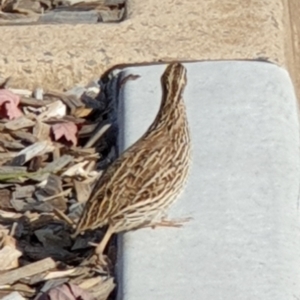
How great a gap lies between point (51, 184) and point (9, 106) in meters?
0.61

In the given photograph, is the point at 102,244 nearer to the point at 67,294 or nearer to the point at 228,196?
the point at 67,294

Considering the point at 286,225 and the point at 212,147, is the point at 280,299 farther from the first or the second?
the point at 212,147

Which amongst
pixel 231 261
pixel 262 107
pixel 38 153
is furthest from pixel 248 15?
pixel 231 261

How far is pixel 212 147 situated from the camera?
226 inches

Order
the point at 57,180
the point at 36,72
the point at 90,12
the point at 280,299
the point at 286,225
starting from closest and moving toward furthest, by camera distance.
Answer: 1. the point at 280,299
2. the point at 286,225
3. the point at 57,180
4. the point at 36,72
5. the point at 90,12

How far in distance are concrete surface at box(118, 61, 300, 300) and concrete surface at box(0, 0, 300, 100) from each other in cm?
15

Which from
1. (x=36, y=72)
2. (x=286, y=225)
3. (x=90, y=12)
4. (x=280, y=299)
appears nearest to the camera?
(x=280, y=299)

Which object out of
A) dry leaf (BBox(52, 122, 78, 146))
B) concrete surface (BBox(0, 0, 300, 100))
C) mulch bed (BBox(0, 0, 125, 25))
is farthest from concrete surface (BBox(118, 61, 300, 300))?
mulch bed (BBox(0, 0, 125, 25))

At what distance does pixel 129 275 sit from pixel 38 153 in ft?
3.50

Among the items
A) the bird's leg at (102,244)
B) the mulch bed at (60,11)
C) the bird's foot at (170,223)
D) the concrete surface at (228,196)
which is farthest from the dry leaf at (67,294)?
the mulch bed at (60,11)

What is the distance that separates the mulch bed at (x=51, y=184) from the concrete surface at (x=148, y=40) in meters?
0.09

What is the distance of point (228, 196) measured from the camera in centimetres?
541

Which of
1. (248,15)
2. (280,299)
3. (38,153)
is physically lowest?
(280,299)

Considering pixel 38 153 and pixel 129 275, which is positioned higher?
pixel 38 153
